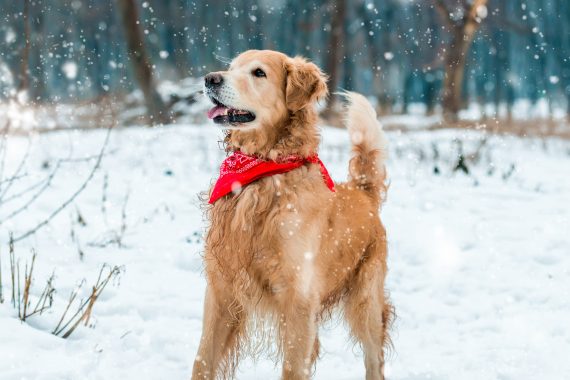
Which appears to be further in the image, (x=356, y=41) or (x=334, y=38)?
(x=356, y=41)

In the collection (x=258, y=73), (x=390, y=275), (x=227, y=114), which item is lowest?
(x=390, y=275)

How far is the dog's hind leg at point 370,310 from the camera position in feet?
11.3

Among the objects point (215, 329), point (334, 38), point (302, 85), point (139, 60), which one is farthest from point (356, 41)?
point (215, 329)

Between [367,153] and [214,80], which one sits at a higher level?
[214,80]

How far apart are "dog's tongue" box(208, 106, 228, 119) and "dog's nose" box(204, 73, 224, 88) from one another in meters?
0.13

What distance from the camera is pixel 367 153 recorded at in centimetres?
373

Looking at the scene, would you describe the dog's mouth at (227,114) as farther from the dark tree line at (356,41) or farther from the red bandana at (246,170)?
the dark tree line at (356,41)

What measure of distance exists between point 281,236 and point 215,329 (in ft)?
2.07

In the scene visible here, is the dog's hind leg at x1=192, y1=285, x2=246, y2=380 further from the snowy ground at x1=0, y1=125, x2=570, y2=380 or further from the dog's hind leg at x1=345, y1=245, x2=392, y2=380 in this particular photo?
the dog's hind leg at x1=345, y1=245, x2=392, y2=380

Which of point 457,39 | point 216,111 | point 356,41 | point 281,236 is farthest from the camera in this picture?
point 356,41

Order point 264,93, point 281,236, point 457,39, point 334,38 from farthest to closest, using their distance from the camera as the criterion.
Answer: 1. point 457,39
2. point 334,38
3. point 264,93
4. point 281,236

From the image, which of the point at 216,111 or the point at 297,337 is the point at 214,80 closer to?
the point at 216,111

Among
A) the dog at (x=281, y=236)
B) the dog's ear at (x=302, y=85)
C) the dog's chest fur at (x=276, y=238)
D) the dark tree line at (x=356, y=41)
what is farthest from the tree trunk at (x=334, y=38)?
the dog's chest fur at (x=276, y=238)

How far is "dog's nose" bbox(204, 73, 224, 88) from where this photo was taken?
2.92 m
